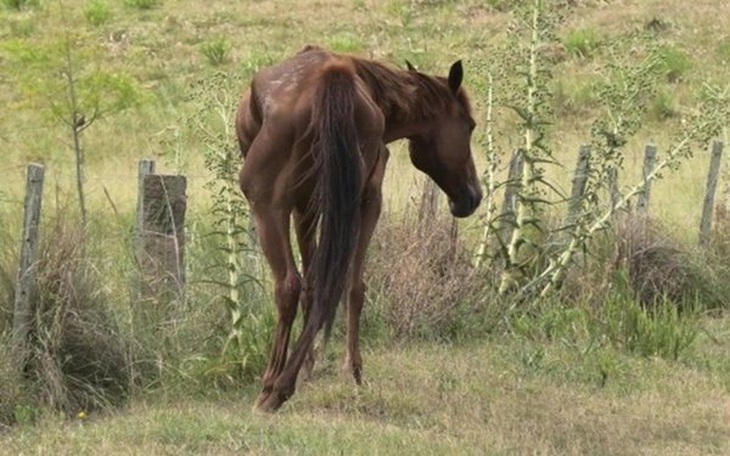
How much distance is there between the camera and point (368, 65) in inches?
317

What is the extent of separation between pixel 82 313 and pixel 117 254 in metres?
1.06

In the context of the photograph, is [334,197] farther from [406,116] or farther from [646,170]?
[646,170]

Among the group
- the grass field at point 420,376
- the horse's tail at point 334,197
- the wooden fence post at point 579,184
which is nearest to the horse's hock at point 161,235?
the grass field at point 420,376

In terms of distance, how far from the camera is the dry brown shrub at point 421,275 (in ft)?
33.7

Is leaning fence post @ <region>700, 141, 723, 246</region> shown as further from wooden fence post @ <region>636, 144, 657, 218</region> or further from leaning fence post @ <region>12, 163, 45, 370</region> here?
leaning fence post @ <region>12, 163, 45, 370</region>

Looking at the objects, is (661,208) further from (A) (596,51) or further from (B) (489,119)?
(A) (596,51)

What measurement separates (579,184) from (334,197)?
469cm

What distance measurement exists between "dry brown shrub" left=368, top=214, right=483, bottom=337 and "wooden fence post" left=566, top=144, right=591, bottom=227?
0.91 meters

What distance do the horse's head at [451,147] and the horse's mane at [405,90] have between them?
25mm

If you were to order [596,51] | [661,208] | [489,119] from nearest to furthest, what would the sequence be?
[489,119] → [661,208] → [596,51]

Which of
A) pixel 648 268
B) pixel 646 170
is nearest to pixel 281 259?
pixel 648 268

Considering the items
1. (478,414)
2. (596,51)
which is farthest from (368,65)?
(596,51)

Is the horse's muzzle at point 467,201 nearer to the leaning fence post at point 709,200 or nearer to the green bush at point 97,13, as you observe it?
the leaning fence post at point 709,200

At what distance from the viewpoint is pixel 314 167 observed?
7.31 m
